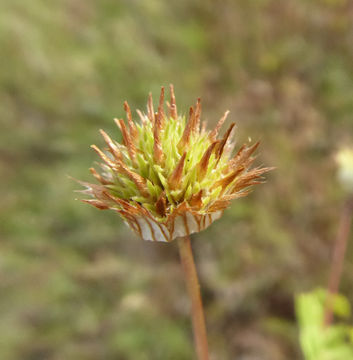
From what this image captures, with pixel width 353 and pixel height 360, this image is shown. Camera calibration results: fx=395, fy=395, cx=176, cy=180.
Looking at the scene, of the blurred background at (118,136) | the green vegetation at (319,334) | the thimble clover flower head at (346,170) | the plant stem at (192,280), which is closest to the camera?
the plant stem at (192,280)

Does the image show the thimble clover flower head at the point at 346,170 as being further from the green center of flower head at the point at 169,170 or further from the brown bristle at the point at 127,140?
the brown bristle at the point at 127,140

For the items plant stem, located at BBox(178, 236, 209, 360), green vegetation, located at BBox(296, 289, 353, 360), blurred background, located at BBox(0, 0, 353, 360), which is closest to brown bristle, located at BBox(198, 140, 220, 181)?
plant stem, located at BBox(178, 236, 209, 360)

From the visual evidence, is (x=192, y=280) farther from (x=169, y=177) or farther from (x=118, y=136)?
(x=118, y=136)

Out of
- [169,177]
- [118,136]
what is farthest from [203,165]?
[118,136]

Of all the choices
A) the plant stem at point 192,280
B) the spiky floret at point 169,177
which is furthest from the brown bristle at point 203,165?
the plant stem at point 192,280

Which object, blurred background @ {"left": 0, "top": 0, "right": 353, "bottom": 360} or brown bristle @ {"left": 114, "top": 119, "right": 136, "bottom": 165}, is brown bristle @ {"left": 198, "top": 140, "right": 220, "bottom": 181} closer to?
brown bristle @ {"left": 114, "top": 119, "right": 136, "bottom": 165}
